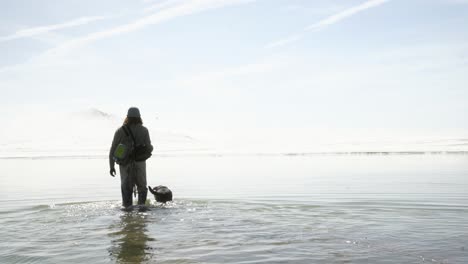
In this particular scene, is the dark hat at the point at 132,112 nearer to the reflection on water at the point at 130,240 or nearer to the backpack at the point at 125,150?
the backpack at the point at 125,150

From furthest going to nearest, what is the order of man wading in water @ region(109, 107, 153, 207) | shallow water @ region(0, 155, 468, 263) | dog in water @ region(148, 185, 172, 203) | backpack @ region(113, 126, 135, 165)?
dog in water @ region(148, 185, 172, 203) < man wading in water @ region(109, 107, 153, 207) < backpack @ region(113, 126, 135, 165) < shallow water @ region(0, 155, 468, 263)

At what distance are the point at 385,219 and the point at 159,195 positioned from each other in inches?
215

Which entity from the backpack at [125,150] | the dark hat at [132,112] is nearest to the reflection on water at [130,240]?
the backpack at [125,150]

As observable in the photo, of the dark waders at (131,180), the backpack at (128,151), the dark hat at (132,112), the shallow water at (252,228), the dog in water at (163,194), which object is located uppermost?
the dark hat at (132,112)

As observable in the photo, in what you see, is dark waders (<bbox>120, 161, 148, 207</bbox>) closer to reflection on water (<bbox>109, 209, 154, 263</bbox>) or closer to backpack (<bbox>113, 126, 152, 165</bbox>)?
backpack (<bbox>113, 126, 152, 165</bbox>)

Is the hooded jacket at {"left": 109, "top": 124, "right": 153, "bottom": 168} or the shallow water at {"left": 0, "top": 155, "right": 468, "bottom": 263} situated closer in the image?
the shallow water at {"left": 0, "top": 155, "right": 468, "bottom": 263}

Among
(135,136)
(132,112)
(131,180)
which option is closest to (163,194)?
(131,180)

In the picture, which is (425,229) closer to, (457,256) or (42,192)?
(457,256)

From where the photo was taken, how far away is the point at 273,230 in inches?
308

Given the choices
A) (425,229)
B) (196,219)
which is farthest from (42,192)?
(425,229)

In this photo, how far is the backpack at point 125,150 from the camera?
1111cm

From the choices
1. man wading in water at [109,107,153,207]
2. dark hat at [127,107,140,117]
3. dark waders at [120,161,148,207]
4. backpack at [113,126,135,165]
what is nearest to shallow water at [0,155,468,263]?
dark waders at [120,161,148,207]

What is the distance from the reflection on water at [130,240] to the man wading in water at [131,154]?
1.61m

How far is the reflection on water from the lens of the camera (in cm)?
610
